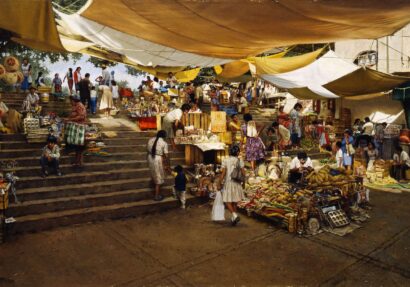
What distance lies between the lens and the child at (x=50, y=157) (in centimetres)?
771

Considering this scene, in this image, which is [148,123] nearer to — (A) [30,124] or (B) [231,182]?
(A) [30,124]

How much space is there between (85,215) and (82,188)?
0.96 metres

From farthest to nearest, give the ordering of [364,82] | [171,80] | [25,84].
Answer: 1. [171,80]
2. [25,84]
3. [364,82]

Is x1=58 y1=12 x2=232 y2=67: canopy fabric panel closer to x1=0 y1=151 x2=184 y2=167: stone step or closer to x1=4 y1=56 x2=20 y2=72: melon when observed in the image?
x1=0 y1=151 x2=184 y2=167: stone step

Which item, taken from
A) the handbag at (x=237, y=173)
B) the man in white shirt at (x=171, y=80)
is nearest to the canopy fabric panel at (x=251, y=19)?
the handbag at (x=237, y=173)

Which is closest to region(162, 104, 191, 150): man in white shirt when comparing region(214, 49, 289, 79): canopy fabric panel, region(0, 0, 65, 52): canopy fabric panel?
region(214, 49, 289, 79): canopy fabric panel

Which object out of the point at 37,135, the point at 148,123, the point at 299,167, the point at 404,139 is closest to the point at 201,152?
the point at 148,123

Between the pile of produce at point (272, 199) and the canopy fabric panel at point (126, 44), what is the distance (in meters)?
4.54

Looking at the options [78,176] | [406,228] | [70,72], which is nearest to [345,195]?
[406,228]

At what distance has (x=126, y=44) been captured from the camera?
9445mm

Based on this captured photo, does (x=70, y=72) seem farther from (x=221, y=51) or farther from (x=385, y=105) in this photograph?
(x=385, y=105)

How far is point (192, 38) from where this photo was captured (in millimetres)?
7137

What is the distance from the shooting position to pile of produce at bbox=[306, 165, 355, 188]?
24.5ft

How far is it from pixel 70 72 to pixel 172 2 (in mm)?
12614
